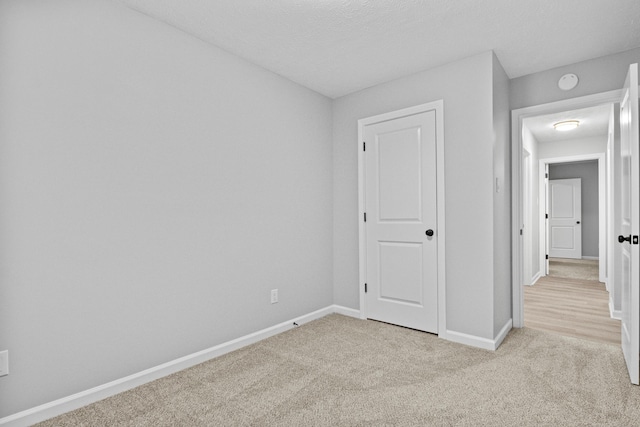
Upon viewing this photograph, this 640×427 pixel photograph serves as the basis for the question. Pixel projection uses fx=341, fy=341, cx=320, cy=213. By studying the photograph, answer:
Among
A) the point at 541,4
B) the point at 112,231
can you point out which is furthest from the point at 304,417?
A: the point at 541,4

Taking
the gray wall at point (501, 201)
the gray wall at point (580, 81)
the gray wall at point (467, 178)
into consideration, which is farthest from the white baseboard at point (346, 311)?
the gray wall at point (580, 81)

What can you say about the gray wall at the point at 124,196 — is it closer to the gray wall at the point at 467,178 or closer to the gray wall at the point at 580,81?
the gray wall at the point at 467,178

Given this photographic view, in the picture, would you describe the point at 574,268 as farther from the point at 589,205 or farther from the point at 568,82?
the point at 568,82

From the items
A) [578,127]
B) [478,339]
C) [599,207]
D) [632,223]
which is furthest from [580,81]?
[599,207]

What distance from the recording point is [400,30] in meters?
2.41

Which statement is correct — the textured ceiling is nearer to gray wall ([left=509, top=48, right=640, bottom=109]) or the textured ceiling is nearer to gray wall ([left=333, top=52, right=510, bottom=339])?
gray wall ([left=509, top=48, right=640, bottom=109])

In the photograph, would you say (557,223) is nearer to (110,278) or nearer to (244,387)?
(244,387)

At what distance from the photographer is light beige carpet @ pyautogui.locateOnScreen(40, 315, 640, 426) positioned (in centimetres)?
179

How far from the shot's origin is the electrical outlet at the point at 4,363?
1660 mm

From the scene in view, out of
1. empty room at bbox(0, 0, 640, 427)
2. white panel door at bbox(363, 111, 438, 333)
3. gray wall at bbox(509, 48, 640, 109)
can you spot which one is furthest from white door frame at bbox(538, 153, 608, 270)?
white panel door at bbox(363, 111, 438, 333)

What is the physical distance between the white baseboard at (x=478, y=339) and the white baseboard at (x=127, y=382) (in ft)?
4.73

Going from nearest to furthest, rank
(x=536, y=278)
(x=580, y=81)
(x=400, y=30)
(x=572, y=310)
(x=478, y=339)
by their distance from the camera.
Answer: (x=400, y=30)
(x=478, y=339)
(x=580, y=81)
(x=572, y=310)
(x=536, y=278)

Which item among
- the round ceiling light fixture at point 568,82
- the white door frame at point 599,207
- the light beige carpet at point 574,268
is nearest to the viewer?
the round ceiling light fixture at point 568,82

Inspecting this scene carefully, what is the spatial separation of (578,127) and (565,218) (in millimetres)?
4138
